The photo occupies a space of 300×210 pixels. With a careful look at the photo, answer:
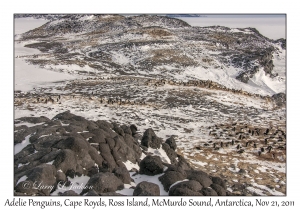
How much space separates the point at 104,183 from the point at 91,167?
3.92 feet

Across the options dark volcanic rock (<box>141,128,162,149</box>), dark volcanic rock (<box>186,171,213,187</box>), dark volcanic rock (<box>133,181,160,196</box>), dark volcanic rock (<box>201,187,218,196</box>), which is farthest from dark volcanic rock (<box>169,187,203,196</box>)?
dark volcanic rock (<box>141,128,162,149</box>)

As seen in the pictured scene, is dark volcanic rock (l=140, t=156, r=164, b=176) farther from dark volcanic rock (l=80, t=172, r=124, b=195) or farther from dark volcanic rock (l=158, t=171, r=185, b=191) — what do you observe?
dark volcanic rock (l=80, t=172, r=124, b=195)

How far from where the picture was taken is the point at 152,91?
24.7 metres

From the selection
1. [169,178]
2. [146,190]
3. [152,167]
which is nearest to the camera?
[146,190]

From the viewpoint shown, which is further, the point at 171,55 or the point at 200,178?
the point at 171,55

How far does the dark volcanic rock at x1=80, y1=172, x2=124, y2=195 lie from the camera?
21.2ft

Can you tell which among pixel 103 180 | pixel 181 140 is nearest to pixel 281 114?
pixel 181 140

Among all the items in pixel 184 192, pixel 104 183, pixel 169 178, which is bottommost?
pixel 184 192

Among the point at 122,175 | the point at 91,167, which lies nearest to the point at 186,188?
the point at 122,175

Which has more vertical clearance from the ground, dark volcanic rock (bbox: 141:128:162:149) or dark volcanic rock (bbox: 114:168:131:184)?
dark volcanic rock (bbox: 141:128:162:149)

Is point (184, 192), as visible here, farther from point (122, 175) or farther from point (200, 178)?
point (122, 175)

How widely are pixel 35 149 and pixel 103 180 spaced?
2640 mm

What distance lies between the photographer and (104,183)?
6.55 metres
